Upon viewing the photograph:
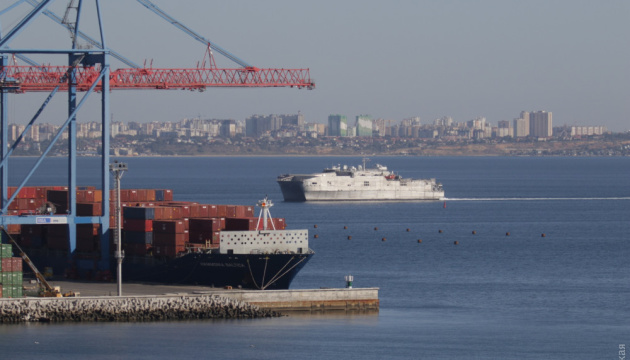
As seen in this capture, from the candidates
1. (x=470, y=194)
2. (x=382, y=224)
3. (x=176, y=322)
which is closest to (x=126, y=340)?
(x=176, y=322)

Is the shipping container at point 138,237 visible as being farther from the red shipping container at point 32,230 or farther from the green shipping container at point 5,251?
the green shipping container at point 5,251

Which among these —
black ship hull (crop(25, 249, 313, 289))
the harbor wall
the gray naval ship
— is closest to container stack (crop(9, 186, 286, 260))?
black ship hull (crop(25, 249, 313, 289))

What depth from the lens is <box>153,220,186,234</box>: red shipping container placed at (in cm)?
5347

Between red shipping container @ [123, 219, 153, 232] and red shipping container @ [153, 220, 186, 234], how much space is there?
0.47m

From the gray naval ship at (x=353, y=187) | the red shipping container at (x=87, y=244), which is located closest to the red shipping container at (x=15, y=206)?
the red shipping container at (x=87, y=244)

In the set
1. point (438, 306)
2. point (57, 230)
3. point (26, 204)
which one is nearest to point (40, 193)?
point (26, 204)

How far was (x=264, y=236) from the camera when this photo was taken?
51.7 meters

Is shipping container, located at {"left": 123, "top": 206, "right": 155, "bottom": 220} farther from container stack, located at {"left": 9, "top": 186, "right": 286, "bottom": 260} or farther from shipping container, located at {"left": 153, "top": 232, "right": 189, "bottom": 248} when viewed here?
shipping container, located at {"left": 153, "top": 232, "right": 189, "bottom": 248}

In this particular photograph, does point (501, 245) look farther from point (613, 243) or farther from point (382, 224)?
point (382, 224)

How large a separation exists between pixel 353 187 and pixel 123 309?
99.2 metres

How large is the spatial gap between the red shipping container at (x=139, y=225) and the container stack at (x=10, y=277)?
8.43m

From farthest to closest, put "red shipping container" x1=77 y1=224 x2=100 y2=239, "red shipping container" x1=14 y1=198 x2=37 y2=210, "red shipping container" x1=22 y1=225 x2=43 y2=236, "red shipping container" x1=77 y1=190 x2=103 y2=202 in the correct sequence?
1. "red shipping container" x1=14 y1=198 x2=37 y2=210
2. "red shipping container" x1=77 y1=190 x2=103 y2=202
3. "red shipping container" x1=22 y1=225 x2=43 y2=236
4. "red shipping container" x1=77 y1=224 x2=100 y2=239

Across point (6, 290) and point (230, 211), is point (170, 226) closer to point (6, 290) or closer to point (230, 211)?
point (230, 211)

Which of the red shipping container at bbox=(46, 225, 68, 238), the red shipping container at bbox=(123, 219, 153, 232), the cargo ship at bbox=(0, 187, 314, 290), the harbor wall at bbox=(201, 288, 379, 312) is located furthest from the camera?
the red shipping container at bbox=(46, 225, 68, 238)
